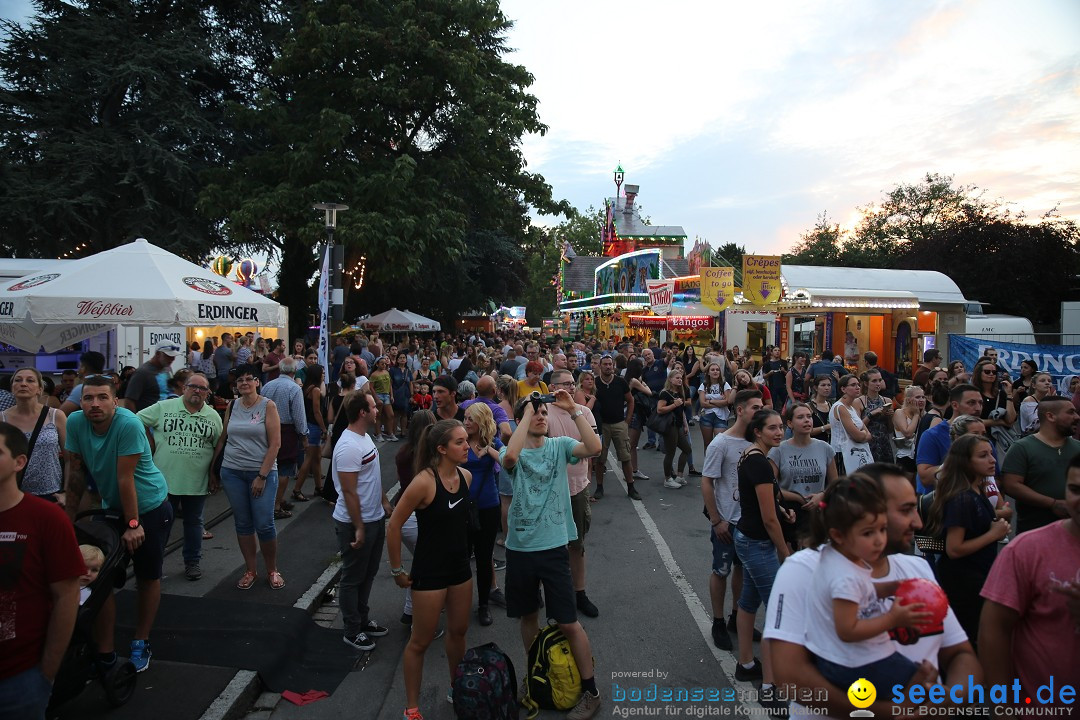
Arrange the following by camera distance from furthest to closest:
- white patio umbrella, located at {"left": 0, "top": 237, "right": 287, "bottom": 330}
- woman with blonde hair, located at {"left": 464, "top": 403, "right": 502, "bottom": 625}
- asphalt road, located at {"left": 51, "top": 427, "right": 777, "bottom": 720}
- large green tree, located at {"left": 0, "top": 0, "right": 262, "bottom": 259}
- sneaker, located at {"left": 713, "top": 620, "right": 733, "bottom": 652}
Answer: large green tree, located at {"left": 0, "top": 0, "right": 262, "bottom": 259} < white patio umbrella, located at {"left": 0, "top": 237, "right": 287, "bottom": 330} < woman with blonde hair, located at {"left": 464, "top": 403, "right": 502, "bottom": 625} < sneaker, located at {"left": 713, "top": 620, "right": 733, "bottom": 652} < asphalt road, located at {"left": 51, "top": 427, "right": 777, "bottom": 720}

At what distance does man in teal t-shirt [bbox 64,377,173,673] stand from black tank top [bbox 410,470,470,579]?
1852 mm

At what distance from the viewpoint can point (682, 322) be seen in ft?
80.8

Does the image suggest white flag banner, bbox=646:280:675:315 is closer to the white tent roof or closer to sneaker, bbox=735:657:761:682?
the white tent roof

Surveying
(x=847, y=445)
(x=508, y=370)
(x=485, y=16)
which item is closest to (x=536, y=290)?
(x=485, y=16)

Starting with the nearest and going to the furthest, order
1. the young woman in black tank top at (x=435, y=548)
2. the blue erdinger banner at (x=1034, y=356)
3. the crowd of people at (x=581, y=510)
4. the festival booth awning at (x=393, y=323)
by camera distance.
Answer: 1. the crowd of people at (x=581, y=510)
2. the young woman in black tank top at (x=435, y=548)
3. the blue erdinger banner at (x=1034, y=356)
4. the festival booth awning at (x=393, y=323)

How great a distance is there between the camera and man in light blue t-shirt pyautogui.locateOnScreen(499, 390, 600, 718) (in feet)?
11.8

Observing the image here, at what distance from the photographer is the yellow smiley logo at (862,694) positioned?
1.99 m

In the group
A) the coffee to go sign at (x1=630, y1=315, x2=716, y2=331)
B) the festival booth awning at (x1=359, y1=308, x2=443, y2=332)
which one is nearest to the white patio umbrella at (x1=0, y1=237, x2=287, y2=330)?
the festival booth awning at (x1=359, y1=308, x2=443, y2=332)

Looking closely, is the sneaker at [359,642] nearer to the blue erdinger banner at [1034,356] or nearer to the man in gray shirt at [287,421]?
the man in gray shirt at [287,421]

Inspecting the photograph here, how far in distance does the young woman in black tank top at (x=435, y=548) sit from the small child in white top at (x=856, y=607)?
204 cm

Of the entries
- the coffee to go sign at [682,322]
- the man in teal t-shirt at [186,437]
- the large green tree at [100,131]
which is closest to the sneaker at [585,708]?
the man in teal t-shirt at [186,437]

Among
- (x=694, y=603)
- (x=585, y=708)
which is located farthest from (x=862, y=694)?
(x=694, y=603)

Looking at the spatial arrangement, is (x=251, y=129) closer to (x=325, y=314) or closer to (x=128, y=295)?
(x=325, y=314)

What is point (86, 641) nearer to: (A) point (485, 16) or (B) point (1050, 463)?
(B) point (1050, 463)
